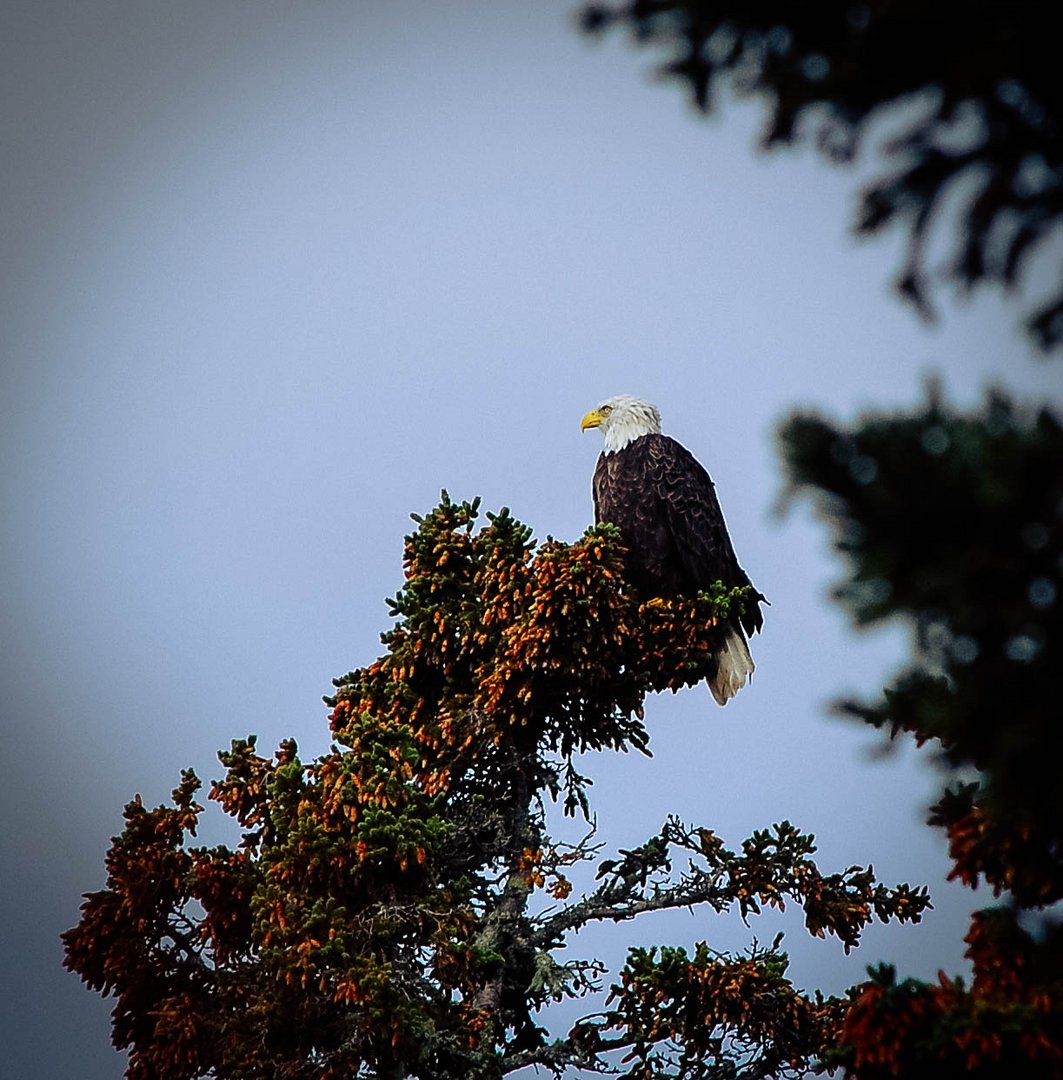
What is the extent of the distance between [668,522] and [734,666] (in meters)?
1.29

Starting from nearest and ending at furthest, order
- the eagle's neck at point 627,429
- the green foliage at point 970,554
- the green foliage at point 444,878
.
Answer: the green foliage at point 970,554 → the green foliage at point 444,878 → the eagle's neck at point 627,429

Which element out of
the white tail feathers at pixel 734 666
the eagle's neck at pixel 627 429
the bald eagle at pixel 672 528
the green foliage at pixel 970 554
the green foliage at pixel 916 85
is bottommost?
the green foliage at pixel 970 554

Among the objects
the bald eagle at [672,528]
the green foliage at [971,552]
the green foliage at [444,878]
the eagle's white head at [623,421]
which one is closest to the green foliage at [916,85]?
the green foliage at [971,552]

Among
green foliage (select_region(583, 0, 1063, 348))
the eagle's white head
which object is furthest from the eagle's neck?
green foliage (select_region(583, 0, 1063, 348))

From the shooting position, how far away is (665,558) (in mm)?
10328

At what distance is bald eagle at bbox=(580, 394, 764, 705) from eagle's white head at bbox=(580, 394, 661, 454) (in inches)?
8.8

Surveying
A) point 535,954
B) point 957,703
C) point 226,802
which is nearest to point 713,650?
point 535,954

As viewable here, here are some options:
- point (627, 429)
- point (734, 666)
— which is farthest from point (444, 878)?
point (627, 429)

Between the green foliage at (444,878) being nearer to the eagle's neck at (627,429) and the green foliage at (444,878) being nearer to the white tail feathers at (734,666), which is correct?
the white tail feathers at (734,666)

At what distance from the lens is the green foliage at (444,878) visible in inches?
256

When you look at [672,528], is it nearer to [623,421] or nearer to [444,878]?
[623,421]

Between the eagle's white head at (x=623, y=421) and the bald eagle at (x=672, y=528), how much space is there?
0.22 meters

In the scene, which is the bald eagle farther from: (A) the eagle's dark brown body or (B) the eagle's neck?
(B) the eagle's neck

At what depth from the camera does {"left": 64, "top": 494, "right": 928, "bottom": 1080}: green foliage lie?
21.4 ft
